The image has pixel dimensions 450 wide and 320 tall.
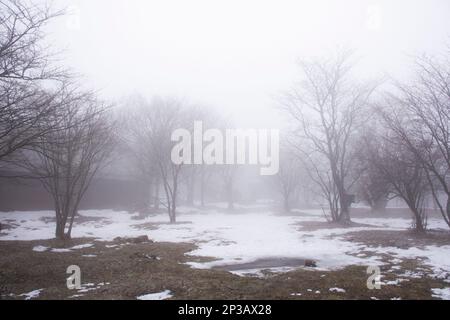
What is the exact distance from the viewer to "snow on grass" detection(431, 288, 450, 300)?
6.77 metres

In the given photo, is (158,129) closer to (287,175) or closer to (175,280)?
(287,175)

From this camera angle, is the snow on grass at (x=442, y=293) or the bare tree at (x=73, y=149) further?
the bare tree at (x=73, y=149)

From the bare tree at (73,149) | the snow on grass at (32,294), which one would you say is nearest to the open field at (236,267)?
the snow on grass at (32,294)

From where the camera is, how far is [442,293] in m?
7.04

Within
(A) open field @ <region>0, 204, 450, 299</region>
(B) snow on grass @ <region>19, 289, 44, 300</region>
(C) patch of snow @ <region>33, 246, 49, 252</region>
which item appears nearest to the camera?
(B) snow on grass @ <region>19, 289, 44, 300</region>

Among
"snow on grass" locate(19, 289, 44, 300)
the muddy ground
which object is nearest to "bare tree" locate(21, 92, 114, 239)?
the muddy ground

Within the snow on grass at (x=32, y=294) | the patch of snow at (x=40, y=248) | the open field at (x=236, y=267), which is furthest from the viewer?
the patch of snow at (x=40, y=248)

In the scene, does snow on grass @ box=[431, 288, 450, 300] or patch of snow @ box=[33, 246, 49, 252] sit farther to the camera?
patch of snow @ box=[33, 246, 49, 252]

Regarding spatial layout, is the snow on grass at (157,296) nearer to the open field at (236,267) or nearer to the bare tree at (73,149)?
the open field at (236,267)

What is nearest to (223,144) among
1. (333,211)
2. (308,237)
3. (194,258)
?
(333,211)

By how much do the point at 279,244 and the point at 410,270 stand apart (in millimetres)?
6319

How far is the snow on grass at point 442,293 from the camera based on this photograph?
22.2 feet

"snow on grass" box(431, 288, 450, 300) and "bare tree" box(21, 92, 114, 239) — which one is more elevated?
"bare tree" box(21, 92, 114, 239)

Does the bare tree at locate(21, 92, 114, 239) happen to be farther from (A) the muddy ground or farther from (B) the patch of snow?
(A) the muddy ground
